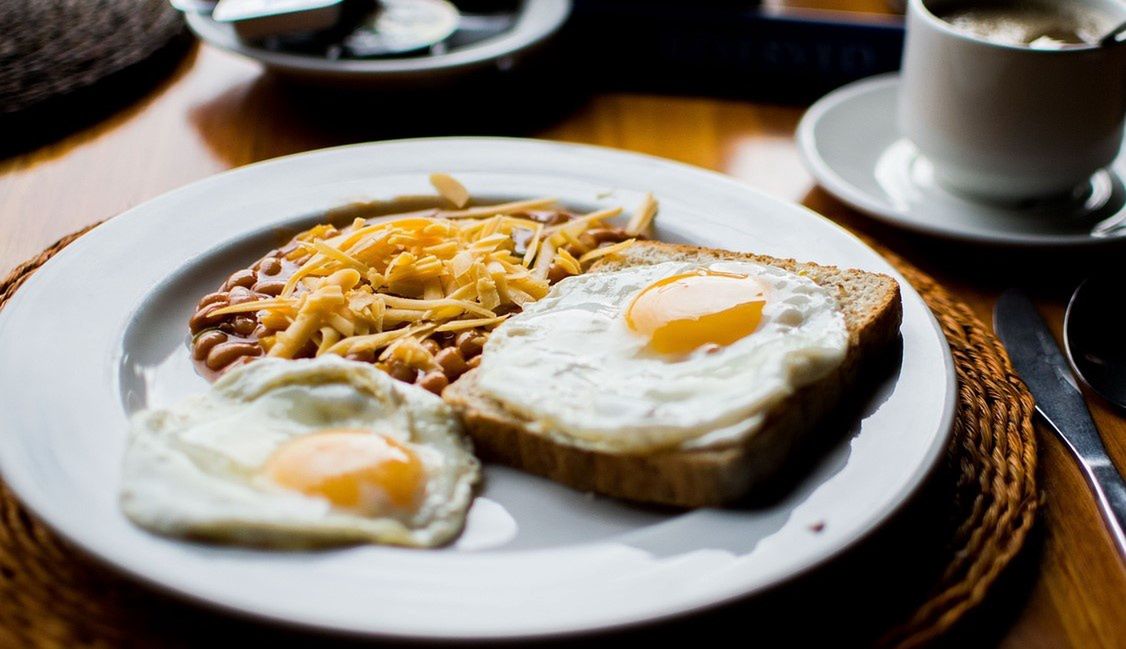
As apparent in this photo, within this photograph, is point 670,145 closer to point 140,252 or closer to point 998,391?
point 998,391

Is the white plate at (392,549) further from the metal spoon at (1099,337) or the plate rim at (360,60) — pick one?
the plate rim at (360,60)

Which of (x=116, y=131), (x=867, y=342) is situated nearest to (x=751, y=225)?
(x=867, y=342)

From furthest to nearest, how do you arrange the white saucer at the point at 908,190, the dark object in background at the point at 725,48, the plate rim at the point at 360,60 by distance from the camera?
the dark object in background at the point at 725,48 → the plate rim at the point at 360,60 → the white saucer at the point at 908,190

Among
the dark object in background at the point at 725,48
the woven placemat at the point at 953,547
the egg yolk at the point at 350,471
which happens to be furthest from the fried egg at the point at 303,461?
the dark object in background at the point at 725,48

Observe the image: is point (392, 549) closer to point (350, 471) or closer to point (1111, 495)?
point (350, 471)

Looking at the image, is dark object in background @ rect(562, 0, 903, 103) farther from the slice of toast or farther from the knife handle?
the knife handle

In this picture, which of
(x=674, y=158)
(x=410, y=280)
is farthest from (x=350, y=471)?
(x=674, y=158)

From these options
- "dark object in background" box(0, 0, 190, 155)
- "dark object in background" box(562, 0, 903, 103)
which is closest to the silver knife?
"dark object in background" box(562, 0, 903, 103)
